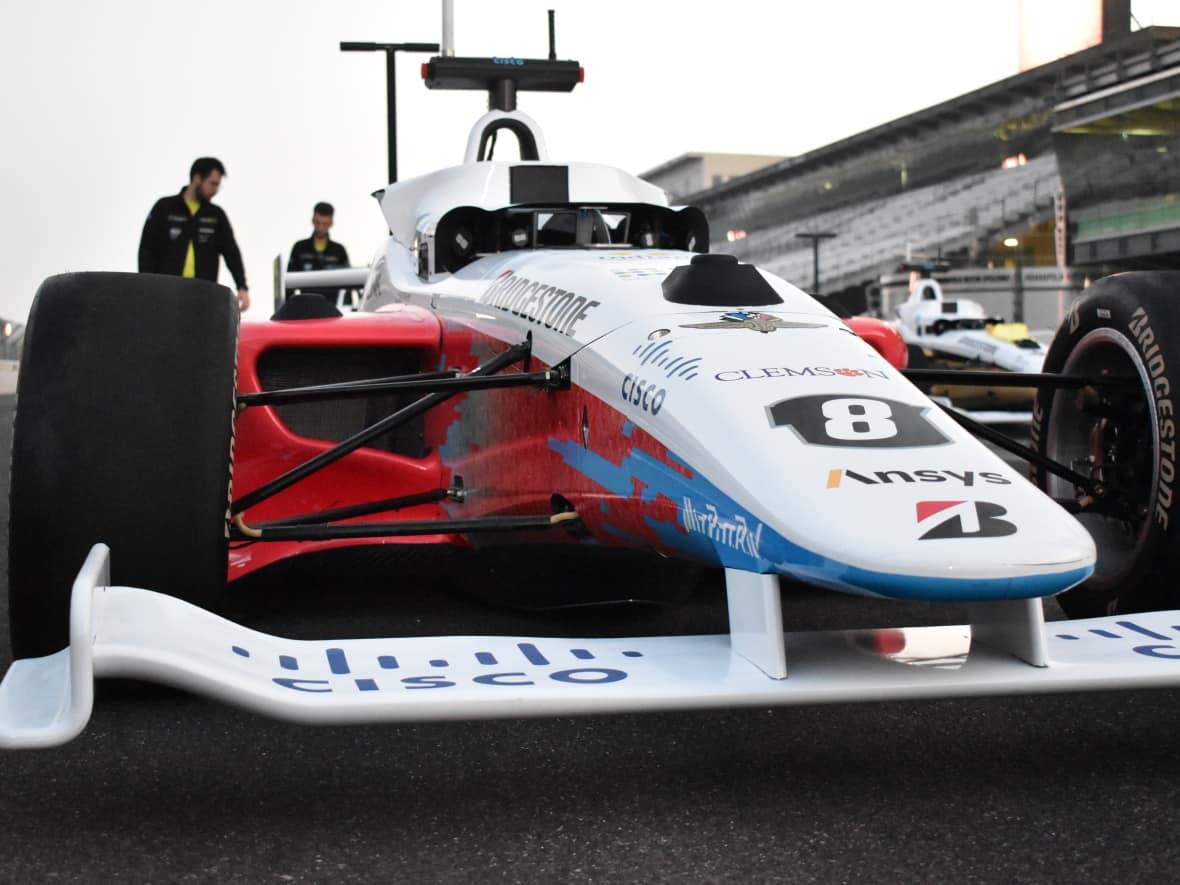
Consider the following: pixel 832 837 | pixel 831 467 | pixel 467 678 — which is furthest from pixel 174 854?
pixel 831 467

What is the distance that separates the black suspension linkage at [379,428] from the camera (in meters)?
3.45

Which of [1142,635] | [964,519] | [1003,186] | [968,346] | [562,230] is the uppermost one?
[1003,186]

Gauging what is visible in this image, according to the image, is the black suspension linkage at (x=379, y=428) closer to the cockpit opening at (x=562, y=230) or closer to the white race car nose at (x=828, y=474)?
the white race car nose at (x=828, y=474)

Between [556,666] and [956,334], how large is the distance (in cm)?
1470

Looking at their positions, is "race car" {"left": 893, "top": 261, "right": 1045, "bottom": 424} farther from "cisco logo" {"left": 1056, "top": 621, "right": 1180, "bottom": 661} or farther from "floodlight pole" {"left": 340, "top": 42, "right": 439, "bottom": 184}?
"cisco logo" {"left": 1056, "top": 621, "right": 1180, "bottom": 661}

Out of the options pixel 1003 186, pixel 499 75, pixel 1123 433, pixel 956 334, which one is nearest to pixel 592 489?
pixel 1123 433

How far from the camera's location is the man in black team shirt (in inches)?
312

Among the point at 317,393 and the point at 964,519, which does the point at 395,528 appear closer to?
the point at 317,393

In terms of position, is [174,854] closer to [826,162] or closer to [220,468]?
[220,468]

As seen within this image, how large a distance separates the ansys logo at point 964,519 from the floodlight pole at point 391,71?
697 cm

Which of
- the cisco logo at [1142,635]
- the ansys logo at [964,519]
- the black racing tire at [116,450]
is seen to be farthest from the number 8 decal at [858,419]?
the black racing tire at [116,450]

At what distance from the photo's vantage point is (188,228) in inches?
314

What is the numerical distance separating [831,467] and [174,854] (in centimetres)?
126

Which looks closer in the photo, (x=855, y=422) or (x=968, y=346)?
(x=855, y=422)
